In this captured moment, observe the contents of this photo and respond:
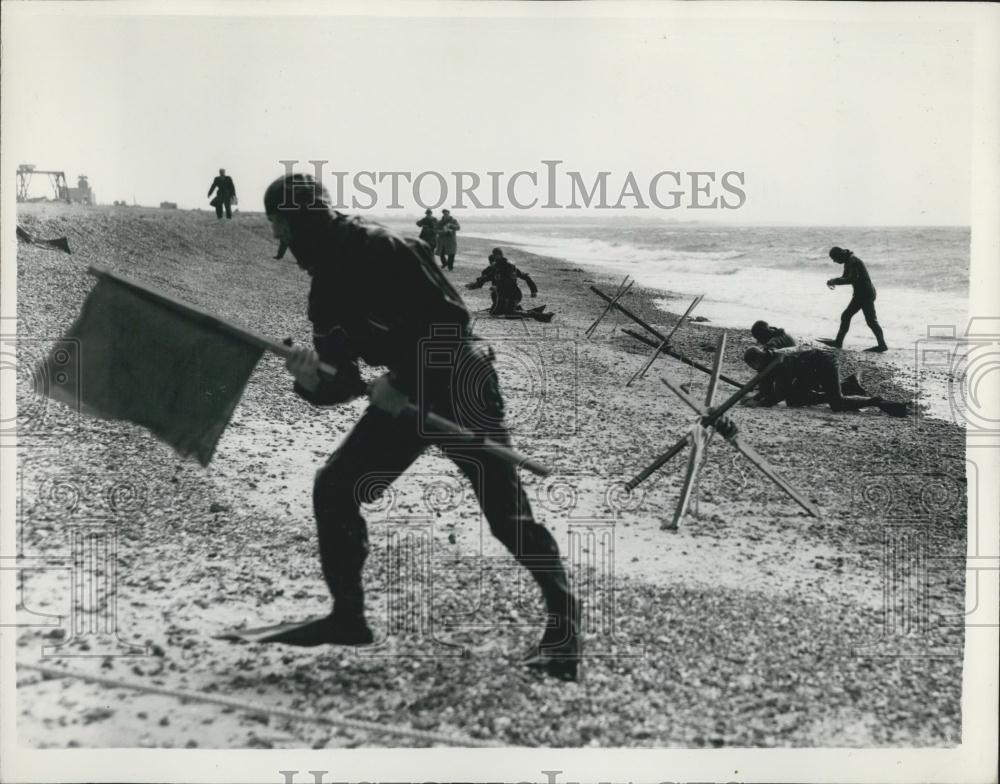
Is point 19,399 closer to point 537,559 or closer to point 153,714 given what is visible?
point 153,714

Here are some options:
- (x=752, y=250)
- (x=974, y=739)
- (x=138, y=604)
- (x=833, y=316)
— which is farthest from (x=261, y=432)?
(x=752, y=250)

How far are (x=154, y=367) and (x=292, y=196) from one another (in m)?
1.10

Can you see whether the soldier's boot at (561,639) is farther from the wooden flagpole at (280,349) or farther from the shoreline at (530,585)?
the wooden flagpole at (280,349)

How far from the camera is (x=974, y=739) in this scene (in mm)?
4484

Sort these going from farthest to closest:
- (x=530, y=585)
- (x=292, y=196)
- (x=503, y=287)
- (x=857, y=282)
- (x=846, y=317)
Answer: (x=503, y=287) → (x=846, y=317) → (x=857, y=282) → (x=530, y=585) → (x=292, y=196)

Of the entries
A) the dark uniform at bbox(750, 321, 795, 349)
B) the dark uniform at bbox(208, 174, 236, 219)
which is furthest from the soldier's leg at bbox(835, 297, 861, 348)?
the dark uniform at bbox(208, 174, 236, 219)

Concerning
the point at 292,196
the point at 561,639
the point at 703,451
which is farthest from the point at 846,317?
the point at 292,196

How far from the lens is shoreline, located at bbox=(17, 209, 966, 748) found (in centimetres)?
402

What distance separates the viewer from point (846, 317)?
1089cm

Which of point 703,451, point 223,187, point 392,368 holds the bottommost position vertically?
point 703,451

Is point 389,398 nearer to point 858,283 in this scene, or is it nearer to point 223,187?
point 223,187

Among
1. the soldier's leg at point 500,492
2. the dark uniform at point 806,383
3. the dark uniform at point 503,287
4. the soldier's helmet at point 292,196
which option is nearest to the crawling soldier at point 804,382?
the dark uniform at point 806,383

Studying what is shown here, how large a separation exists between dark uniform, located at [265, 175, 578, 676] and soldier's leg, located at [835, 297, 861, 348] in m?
7.83

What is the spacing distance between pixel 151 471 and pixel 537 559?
128 inches
